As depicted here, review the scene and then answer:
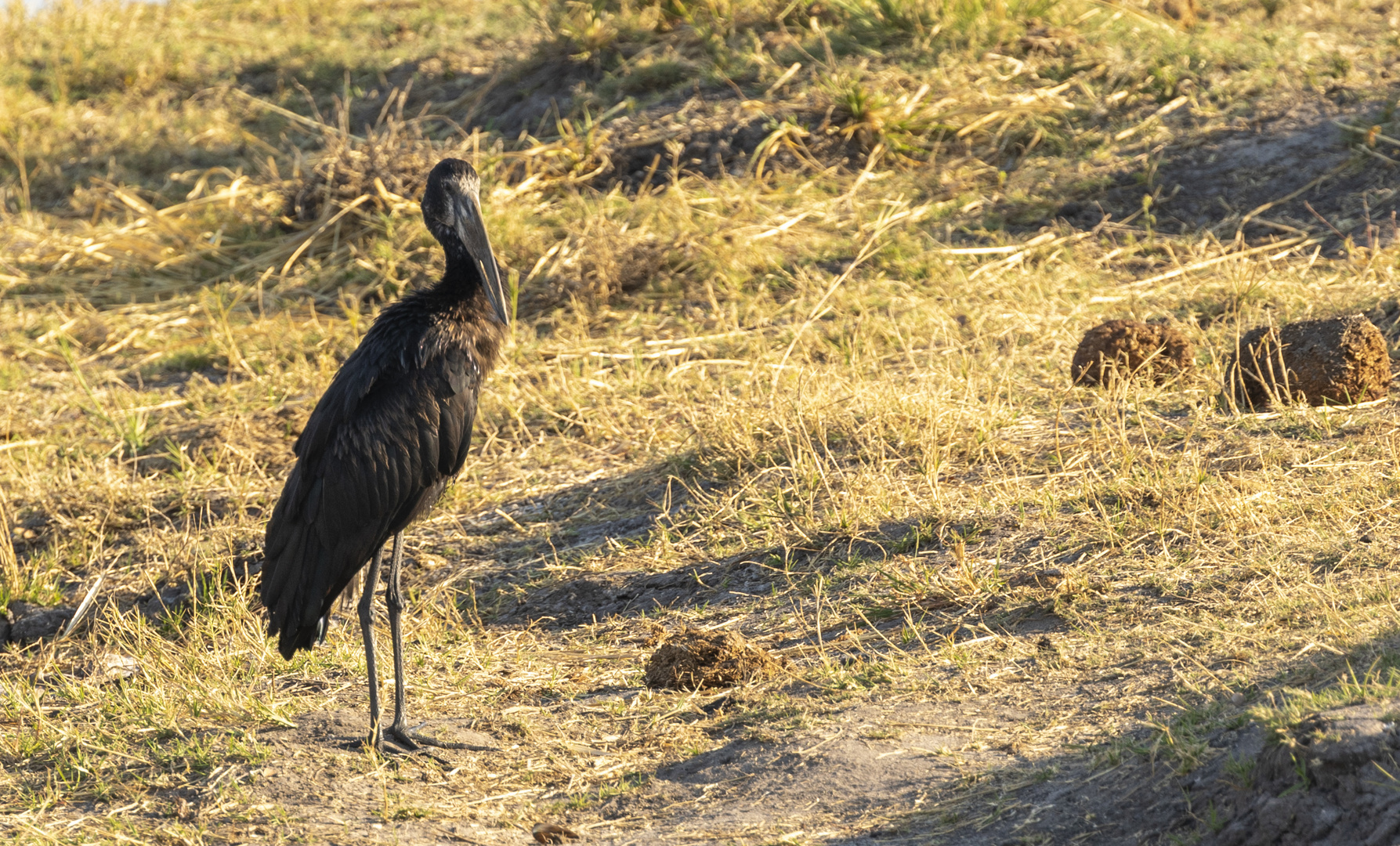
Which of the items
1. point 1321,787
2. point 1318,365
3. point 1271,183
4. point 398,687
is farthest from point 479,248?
point 1271,183

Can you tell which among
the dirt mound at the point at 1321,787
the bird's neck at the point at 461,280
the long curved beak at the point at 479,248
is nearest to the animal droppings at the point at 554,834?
the dirt mound at the point at 1321,787

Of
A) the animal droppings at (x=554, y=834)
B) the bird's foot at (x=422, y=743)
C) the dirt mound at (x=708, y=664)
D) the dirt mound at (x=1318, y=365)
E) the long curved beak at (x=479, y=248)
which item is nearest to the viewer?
the animal droppings at (x=554, y=834)

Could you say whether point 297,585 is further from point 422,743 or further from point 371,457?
point 422,743

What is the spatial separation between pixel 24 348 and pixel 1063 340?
6.21 meters

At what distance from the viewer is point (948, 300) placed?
7.48m

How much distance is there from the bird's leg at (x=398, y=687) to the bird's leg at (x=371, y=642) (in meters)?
0.05

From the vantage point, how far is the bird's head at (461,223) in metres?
4.50

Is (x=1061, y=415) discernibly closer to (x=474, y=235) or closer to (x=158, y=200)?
(x=474, y=235)

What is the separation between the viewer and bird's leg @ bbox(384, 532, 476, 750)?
4059mm

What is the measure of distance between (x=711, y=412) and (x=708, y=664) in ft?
6.13

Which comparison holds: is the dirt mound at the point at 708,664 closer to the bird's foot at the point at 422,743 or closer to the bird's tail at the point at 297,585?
the bird's foot at the point at 422,743

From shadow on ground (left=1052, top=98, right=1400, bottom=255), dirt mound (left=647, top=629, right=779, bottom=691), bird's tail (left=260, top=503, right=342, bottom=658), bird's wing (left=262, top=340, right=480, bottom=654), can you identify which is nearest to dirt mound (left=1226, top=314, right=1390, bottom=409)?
shadow on ground (left=1052, top=98, right=1400, bottom=255)

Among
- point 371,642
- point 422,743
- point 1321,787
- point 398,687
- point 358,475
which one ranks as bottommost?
point 422,743

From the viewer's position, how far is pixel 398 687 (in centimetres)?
415
